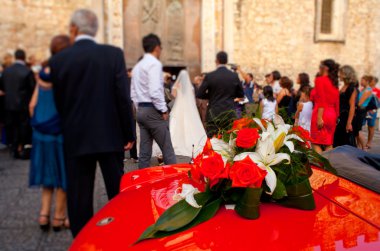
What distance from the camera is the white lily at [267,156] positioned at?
190 centimetres

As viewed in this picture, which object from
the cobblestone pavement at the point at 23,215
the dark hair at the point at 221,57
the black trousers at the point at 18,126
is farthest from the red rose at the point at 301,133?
the black trousers at the point at 18,126

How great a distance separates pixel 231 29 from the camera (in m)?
16.5

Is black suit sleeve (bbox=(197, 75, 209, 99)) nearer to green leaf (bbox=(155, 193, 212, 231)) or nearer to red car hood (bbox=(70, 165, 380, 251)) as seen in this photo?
red car hood (bbox=(70, 165, 380, 251))

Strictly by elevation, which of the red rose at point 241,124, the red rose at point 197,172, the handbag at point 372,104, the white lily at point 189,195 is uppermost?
the red rose at point 241,124

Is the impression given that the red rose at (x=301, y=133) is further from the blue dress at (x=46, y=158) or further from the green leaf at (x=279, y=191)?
the blue dress at (x=46, y=158)

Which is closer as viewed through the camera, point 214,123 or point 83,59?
point 214,123

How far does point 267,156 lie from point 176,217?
0.52m

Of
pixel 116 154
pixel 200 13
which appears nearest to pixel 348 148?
pixel 116 154

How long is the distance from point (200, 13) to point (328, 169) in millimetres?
15153

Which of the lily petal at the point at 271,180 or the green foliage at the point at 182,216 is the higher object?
the lily petal at the point at 271,180

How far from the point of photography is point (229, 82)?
6520 millimetres

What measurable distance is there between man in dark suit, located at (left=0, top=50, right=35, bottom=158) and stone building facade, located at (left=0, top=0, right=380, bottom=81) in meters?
5.97

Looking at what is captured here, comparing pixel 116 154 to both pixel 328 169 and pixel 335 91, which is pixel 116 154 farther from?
pixel 335 91

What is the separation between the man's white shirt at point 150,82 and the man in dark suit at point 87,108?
1.45 metres
